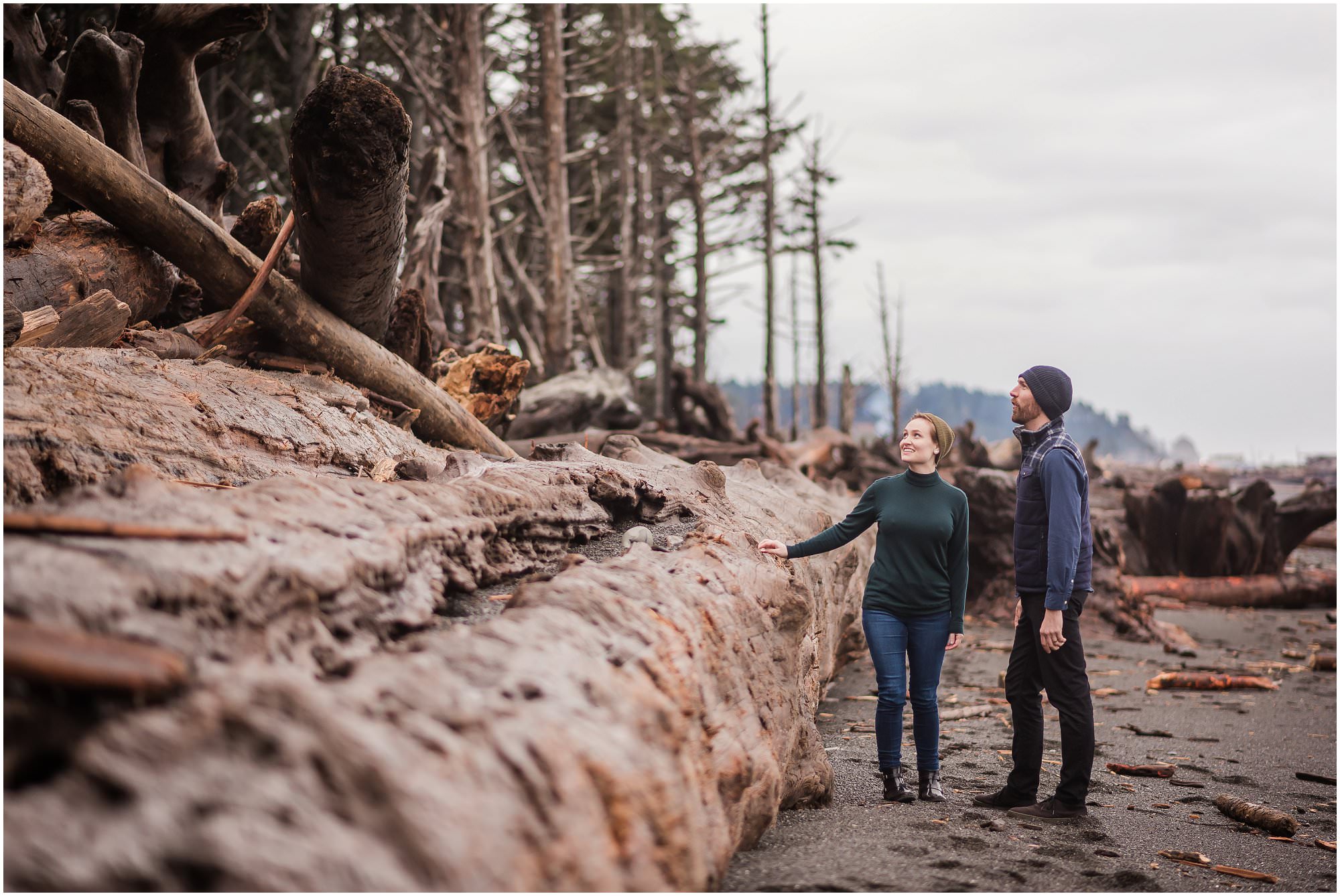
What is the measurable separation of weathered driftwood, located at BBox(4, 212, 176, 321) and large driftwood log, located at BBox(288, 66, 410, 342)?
748 millimetres

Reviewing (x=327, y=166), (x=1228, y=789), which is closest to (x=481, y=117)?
(x=327, y=166)

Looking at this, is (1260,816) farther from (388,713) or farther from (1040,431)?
(388,713)

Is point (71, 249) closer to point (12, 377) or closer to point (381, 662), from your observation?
point (12, 377)

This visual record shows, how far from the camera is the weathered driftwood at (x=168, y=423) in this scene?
272 cm

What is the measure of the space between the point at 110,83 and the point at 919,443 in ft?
15.1

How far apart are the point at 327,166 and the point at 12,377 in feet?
5.06

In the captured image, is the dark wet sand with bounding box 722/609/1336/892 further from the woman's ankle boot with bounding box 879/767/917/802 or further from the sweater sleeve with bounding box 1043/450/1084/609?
Answer: the sweater sleeve with bounding box 1043/450/1084/609

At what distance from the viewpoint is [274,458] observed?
3.63 metres

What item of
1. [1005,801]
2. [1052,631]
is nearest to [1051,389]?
[1052,631]

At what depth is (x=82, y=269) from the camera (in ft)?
12.7

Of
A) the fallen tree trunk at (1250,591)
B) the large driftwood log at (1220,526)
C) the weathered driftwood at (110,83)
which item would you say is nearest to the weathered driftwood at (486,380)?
the weathered driftwood at (110,83)

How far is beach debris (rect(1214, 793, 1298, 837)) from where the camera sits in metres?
3.28

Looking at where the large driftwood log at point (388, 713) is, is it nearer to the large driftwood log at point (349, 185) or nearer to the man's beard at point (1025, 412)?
the man's beard at point (1025, 412)

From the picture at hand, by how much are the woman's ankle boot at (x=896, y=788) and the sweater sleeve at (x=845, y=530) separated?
3.09 feet
